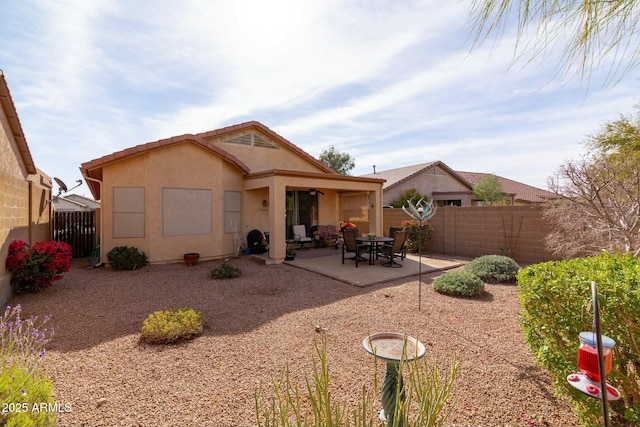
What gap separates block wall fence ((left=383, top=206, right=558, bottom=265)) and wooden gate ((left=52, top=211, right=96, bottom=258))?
15.1m

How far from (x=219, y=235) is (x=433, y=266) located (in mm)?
7722

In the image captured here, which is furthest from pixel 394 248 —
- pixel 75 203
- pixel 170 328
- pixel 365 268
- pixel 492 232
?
pixel 75 203

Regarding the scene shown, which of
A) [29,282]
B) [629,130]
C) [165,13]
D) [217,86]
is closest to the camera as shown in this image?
[165,13]

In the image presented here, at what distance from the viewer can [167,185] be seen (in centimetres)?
1030

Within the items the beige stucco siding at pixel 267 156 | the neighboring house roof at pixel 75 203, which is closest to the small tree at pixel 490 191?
the beige stucco siding at pixel 267 156

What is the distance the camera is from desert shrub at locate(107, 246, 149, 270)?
30.8 ft

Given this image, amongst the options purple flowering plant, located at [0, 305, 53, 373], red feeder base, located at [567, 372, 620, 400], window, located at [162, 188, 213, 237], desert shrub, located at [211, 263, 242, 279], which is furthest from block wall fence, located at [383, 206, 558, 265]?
purple flowering plant, located at [0, 305, 53, 373]

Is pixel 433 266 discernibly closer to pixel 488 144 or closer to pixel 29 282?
pixel 488 144

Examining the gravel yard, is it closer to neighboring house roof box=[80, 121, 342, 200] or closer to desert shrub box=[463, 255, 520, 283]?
desert shrub box=[463, 255, 520, 283]

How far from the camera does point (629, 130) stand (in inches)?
423

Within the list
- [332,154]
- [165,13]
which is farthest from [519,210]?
[332,154]

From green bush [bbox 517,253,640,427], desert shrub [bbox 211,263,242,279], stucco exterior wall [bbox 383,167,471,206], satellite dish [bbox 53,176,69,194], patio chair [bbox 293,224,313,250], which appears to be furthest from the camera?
stucco exterior wall [bbox 383,167,471,206]

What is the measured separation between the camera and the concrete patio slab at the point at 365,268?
816 cm

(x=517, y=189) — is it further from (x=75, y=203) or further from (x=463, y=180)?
(x=75, y=203)
